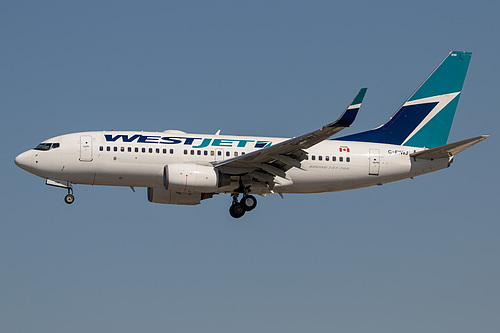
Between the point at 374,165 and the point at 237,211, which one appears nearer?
the point at 237,211

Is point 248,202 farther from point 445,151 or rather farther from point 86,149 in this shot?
point 445,151

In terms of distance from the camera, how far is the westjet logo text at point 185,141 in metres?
43.4

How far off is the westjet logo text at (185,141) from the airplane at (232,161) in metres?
0.05

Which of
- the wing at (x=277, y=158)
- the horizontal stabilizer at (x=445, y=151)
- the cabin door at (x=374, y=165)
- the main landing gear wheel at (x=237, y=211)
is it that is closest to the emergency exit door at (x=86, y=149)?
the wing at (x=277, y=158)

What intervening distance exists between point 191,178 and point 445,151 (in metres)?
14.2

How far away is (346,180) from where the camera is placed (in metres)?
45.3

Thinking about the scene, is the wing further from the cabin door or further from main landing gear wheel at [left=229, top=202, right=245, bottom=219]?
the cabin door

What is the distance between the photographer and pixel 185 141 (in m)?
43.8

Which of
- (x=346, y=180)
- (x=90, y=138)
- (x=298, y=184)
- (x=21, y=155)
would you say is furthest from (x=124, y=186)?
(x=346, y=180)

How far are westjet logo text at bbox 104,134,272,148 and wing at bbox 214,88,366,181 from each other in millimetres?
1599

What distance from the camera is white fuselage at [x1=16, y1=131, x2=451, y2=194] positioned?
140ft

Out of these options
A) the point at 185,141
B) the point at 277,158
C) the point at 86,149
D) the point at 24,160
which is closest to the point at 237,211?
the point at 277,158

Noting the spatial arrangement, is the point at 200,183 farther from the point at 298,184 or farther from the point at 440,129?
the point at 440,129

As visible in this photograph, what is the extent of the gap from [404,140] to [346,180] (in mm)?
4980
